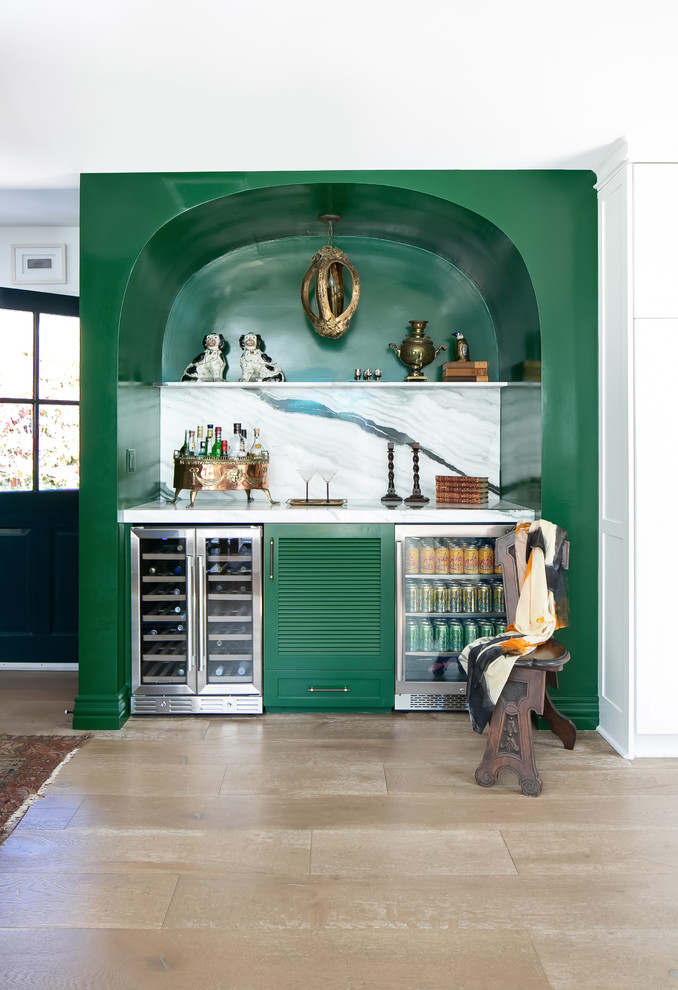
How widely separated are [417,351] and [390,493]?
2.69ft

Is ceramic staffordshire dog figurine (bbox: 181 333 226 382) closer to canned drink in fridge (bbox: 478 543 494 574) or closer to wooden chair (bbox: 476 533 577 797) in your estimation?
canned drink in fridge (bbox: 478 543 494 574)

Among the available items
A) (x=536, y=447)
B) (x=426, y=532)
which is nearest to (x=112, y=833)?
(x=426, y=532)

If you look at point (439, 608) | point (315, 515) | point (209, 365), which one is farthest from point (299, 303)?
point (439, 608)

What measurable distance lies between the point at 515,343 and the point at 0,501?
3.21 metres

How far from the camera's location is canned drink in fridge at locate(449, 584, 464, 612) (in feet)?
13.0

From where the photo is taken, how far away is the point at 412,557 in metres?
3.95

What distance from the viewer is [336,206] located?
13.2 ft

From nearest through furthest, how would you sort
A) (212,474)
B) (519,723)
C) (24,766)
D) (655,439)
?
1. (519,723)
2. (24,766)
3. (655,439)
4. (212,474)

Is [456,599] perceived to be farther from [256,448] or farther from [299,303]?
[299,303]

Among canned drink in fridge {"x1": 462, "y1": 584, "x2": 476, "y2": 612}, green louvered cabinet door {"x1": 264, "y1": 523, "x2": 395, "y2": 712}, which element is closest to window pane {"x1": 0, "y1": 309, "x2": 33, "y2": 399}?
green louvered cabinet door {"x1": 264, "y1": 523, "x2": 395, "y2": 712}

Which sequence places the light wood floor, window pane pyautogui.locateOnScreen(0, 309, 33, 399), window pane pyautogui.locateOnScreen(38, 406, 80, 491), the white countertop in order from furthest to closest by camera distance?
window pane pyautogui.locateOnScreen(38, 406, 80, 491), window pane pyautogui.locateOnScreen(0, 309, 33, 399), the white countertop, the light wood floor

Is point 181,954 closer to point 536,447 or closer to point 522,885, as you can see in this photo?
point 522,885

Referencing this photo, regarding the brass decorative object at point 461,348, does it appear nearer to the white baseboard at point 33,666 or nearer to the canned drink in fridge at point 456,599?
the canned drink in fridge at point 456,599

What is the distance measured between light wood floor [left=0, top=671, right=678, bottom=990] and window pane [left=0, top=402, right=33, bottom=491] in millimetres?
1944
